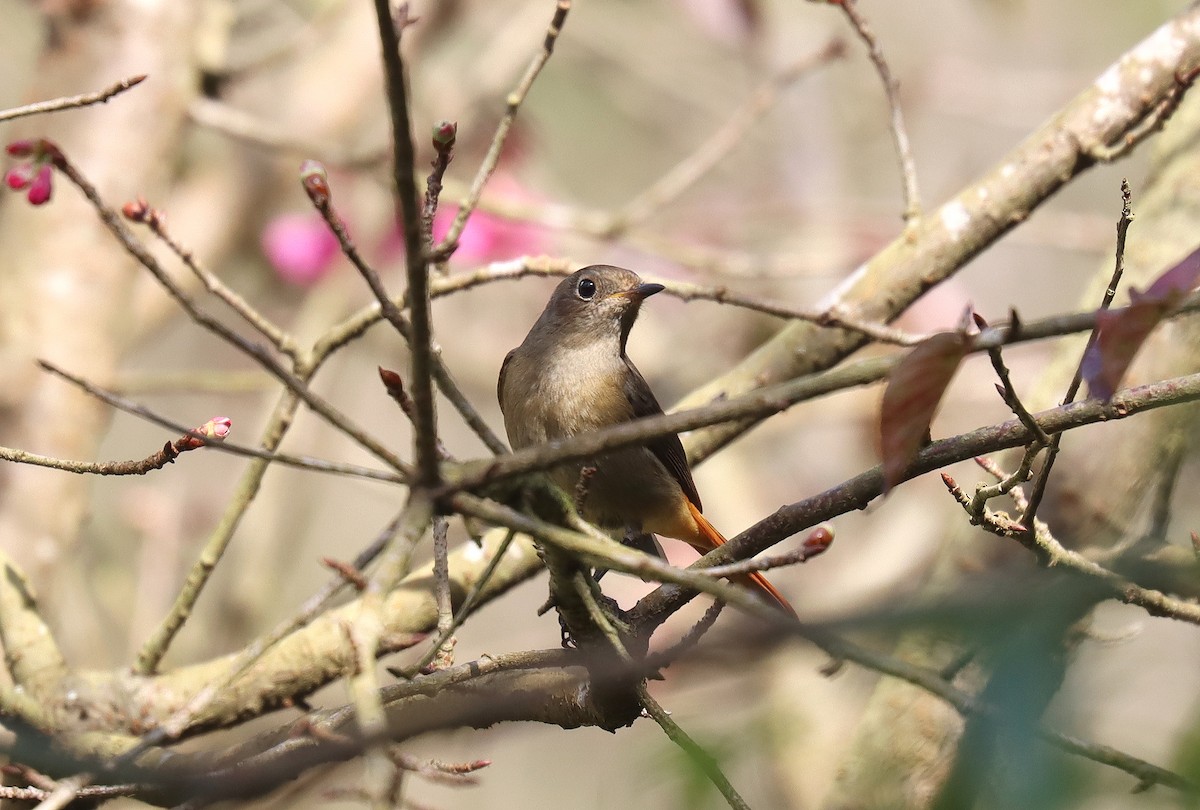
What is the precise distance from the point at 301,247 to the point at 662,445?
2.81 m

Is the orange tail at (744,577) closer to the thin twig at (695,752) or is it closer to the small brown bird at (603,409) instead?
the small brown bird at (603,409)

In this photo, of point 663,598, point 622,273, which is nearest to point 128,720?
point 663,598

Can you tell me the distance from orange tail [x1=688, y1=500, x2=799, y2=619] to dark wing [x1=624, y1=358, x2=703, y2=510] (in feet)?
0.23

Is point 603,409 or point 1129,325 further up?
point 603,409

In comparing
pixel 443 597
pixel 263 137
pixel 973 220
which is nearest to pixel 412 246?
pixel 443 597

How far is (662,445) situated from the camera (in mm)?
3227

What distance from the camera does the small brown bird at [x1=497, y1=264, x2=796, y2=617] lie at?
3.26m

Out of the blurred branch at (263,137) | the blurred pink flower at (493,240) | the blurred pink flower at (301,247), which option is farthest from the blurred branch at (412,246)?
the blurred pink flower at (301,247)

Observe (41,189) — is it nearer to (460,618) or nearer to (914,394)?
(460,618)

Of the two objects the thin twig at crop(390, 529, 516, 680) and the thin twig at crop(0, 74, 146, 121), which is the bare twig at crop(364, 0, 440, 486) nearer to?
the thin twig at crop(390, 529, 516, 680)

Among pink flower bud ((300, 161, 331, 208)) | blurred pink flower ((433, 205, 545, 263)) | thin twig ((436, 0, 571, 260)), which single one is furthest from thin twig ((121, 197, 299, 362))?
blurred pink flower ((433, 205, 545, 263))

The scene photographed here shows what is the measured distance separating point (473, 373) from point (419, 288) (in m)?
5.19

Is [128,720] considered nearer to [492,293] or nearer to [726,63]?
[492,293]

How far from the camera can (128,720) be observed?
2783 millimetres
